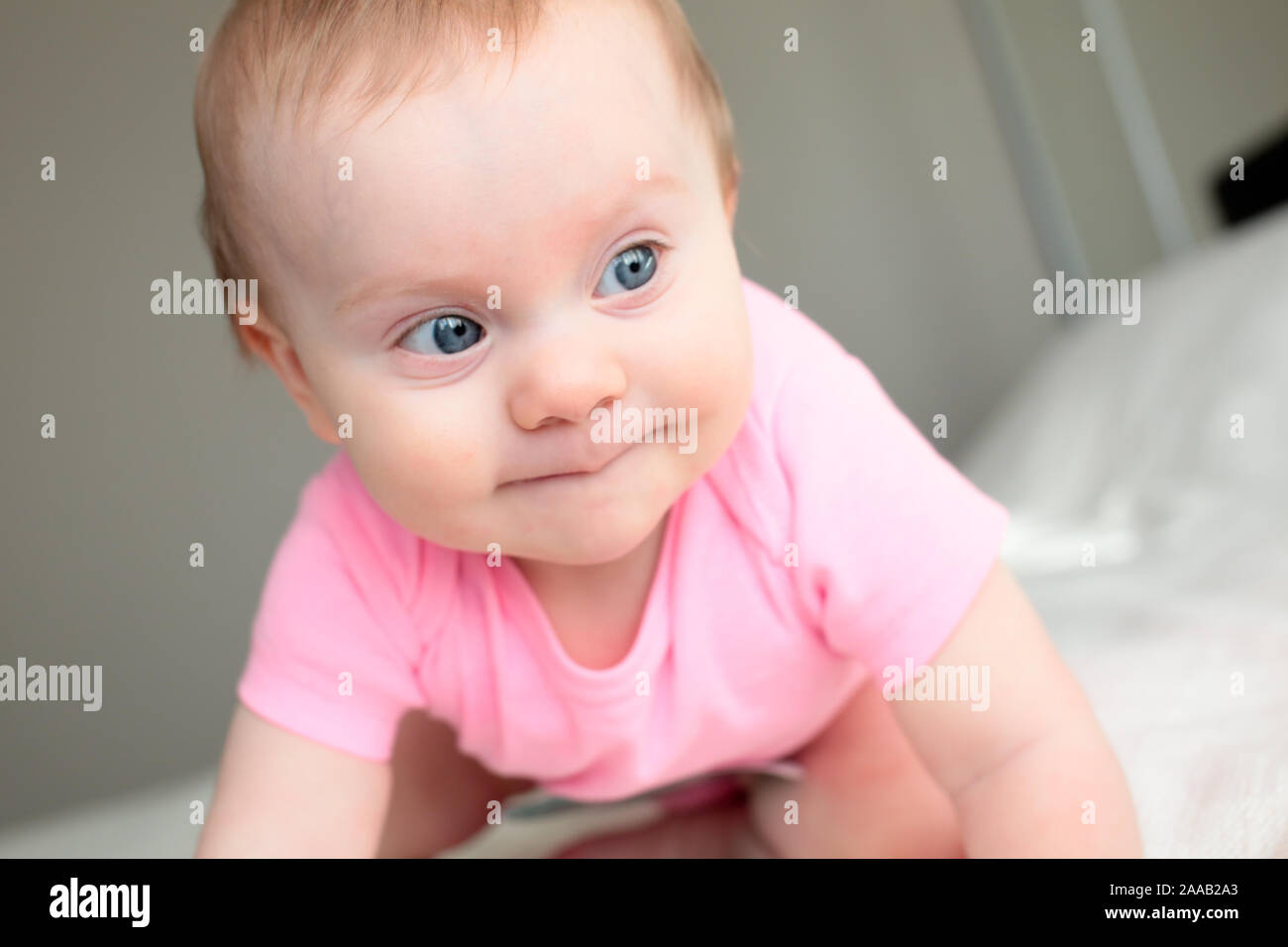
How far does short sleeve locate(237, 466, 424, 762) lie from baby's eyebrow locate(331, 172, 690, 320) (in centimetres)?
24

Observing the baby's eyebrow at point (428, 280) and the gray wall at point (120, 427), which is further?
the gray wall at point (120, 427)

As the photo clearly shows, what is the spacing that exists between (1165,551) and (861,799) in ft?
2.14

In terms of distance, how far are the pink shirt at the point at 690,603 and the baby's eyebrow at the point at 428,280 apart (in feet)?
0.71

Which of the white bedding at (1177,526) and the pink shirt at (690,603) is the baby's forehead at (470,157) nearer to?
the pink shirt at (690,603)

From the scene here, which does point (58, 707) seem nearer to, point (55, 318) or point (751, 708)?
point (55, 318)

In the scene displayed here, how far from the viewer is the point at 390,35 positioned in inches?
24.0

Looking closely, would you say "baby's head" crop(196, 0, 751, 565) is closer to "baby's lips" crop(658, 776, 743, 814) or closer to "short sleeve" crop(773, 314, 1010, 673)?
"short sleeve" crop(773, 314, 1010, 673)

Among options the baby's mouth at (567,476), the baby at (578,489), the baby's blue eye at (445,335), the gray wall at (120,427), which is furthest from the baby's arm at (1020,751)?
the gray wall at (120,427)

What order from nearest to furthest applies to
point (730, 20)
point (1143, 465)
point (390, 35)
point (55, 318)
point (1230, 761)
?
point (390, 35) < point (1230, 761) < point (1143, 465) < point (55, 318) < point (730, 20)

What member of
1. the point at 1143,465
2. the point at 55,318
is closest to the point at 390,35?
the point at 1143,465

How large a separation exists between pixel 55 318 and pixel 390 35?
1.67 metres

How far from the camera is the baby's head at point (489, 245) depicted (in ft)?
1.94

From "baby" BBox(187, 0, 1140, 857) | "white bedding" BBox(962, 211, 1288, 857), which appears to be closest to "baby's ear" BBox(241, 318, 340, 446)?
"baby" BBox(187, 0, 1140, 857)

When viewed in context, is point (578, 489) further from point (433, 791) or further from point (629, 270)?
point (433, 791)
